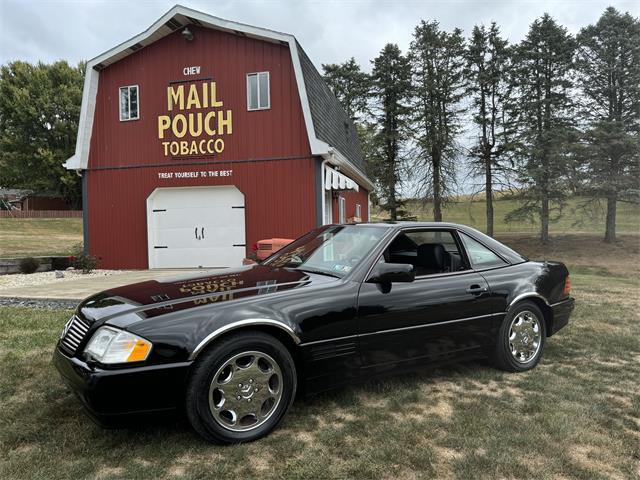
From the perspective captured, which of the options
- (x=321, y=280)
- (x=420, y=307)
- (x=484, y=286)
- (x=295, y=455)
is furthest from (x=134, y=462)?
(x=484, y=286)

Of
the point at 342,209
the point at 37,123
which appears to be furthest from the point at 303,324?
the point at 37,123

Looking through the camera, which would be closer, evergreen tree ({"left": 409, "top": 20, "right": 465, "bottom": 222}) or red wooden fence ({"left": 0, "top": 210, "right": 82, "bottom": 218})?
evergreen tree ({"left": 409, "top": 20, "right": 465, "bottom": 222})

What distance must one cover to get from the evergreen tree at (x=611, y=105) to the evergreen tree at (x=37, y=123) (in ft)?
137

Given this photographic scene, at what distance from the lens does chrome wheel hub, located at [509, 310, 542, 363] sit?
13.6ft

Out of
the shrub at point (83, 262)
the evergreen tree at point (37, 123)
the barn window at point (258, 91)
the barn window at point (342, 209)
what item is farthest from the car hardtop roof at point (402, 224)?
the evergreen tree at point (37, 123)

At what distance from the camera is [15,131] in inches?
1687

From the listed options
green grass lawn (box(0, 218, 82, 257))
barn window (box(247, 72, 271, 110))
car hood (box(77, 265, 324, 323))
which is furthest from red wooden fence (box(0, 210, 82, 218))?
car hood (box(77, 265, 324, 323))

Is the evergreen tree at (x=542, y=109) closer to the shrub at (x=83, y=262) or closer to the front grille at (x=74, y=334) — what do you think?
the shrub at (x=83, y=262)

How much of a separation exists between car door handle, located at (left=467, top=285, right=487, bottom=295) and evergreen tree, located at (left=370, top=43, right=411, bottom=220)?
26358 mm

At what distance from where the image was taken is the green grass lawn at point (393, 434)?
8.34 ft

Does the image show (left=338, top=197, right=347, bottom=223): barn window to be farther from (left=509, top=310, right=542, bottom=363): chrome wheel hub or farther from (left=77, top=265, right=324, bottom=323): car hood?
(left=77, top=265, right=324, bottom=323): car hood

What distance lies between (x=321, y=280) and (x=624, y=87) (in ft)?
94.5

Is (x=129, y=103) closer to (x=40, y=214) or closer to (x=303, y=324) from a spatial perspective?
(x=303, y=324)

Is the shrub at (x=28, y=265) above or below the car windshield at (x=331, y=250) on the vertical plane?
below
